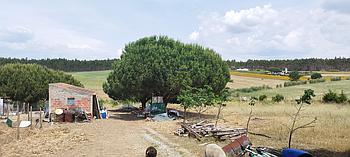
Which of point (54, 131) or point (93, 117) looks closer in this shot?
point (54, 131)

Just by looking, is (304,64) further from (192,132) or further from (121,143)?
(121,143)

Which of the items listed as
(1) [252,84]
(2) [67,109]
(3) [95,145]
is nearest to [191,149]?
(3) [95,145]

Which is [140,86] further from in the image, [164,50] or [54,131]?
[54,131]

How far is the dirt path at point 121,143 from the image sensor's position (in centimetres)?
1934

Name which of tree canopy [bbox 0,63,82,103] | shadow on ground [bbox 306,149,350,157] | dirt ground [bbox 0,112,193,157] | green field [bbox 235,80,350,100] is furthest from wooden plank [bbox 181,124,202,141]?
green field [bbox 235,80,350,100]

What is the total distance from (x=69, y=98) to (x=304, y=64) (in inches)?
4757

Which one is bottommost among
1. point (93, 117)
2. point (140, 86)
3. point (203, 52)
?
point (93, 117)

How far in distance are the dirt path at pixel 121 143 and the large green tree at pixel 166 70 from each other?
9.15 metres

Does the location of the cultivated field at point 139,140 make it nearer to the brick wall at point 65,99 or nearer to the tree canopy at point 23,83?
the brick wall at point 65,99

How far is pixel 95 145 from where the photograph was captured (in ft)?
72.6

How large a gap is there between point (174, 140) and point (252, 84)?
213 feet

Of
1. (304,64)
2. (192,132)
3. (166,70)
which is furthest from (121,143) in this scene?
(304,64)

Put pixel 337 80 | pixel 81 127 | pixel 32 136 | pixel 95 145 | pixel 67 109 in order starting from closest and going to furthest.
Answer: pixel 95 145 < pixel 32 136 < pixel 81 127 < pixel 67 109 < pixel 337 80

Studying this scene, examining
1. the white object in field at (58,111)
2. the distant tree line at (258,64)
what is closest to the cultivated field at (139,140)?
the white object in field at (58,111)
